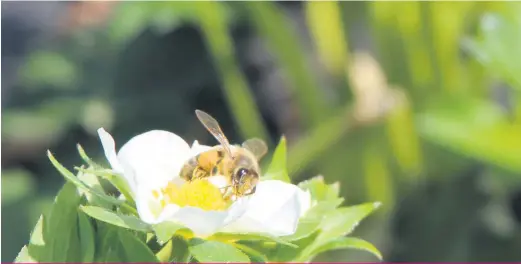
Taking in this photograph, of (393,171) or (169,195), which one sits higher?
(169,195)

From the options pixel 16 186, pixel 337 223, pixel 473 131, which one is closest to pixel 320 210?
pixel 337 223

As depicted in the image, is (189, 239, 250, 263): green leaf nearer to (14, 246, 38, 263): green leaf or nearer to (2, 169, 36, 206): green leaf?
(14, 246, 38, 263): green leaf

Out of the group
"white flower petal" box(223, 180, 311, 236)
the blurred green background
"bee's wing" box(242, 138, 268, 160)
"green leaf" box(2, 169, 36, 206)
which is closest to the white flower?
"white flower petal" box(223, 180, 311, 236)

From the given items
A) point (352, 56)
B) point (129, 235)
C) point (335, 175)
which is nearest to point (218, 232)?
point (129, 235)

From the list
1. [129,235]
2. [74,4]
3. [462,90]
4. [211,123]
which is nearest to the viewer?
[129,235]

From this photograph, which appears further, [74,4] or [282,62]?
[74,4]

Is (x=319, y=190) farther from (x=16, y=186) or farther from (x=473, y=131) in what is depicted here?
(x=16, y=186)

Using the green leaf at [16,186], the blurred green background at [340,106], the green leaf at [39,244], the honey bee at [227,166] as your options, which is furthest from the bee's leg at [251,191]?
the green leaf at [16,186]

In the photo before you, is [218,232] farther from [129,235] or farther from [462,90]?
[462,90]
